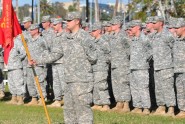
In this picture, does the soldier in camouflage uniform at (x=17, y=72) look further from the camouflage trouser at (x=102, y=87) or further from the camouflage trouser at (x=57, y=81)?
the camouflage trouser at (x=102, y=87)

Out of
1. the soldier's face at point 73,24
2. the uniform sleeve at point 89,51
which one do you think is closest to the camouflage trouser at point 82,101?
the uniform sleeve at point 89,51

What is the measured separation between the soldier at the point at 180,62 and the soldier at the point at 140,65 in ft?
2.96

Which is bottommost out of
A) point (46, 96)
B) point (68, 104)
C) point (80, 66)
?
point (46, 96)

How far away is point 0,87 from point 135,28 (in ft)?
20.9

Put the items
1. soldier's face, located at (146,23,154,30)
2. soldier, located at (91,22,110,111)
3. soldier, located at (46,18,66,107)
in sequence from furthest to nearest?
1. soldier, located at (46,18,66,107)
2. soldier, located at (91,22,110,111)
3. soldier's face, located at (146,23,154,30)

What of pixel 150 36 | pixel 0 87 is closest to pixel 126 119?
pixel 150 36

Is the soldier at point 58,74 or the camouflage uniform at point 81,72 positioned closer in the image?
the camouflage uniform at point 81,72

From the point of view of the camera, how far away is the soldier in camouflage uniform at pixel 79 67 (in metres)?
9.61

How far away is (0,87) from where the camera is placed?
59.9ft

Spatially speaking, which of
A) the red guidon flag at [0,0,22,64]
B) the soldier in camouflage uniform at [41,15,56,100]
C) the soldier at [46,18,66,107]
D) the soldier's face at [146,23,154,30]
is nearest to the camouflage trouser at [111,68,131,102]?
the soldier's face at [146,23,154,30]

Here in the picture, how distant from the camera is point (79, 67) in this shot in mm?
9625

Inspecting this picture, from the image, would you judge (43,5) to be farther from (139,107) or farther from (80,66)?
(80,66)

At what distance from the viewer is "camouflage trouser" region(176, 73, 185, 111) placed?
42.1ft

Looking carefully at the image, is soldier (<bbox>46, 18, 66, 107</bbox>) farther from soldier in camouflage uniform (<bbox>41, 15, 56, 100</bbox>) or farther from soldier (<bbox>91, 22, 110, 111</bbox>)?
soldier (<bbox>91, 22, 110, 111</bbox>)
